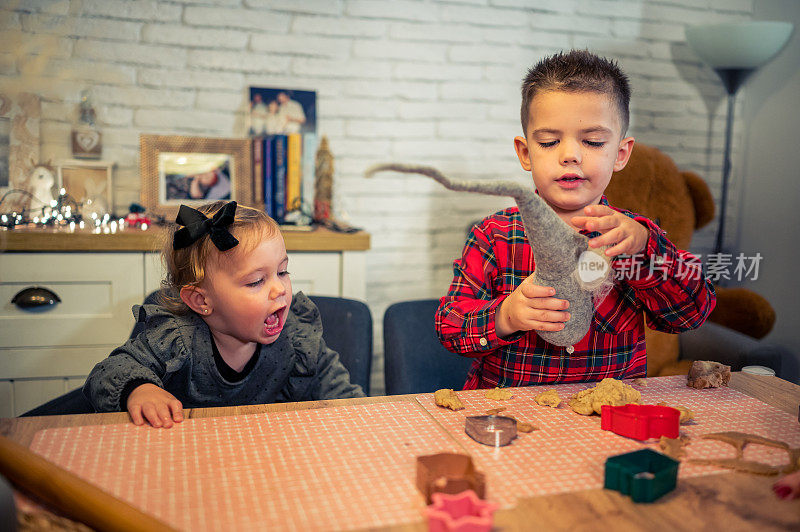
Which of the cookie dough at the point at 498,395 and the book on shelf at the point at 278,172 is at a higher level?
the book on shelf at the point at 278,172

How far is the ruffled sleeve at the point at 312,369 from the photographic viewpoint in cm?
131

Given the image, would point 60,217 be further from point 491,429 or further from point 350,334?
point 491,429

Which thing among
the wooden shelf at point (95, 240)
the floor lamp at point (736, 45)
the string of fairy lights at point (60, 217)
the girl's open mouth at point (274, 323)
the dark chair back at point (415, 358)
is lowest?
the dark chair back at point (415, 358)

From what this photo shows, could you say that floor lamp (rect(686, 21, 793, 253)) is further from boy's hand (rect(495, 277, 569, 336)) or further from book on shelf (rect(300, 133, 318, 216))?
boy's hand (rect(495, 277, 569, 336))

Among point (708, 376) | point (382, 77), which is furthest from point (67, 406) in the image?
point (382, 77)

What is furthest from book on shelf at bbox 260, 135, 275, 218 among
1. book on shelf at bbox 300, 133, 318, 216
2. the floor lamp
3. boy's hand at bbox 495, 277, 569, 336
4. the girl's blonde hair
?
the floor lamp

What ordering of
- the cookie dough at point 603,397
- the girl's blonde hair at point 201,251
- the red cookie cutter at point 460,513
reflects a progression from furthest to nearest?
the girl's blonde hair at point 201,251 < the cookie dough at point 603,397 < the red cookie cutter at point 460,513

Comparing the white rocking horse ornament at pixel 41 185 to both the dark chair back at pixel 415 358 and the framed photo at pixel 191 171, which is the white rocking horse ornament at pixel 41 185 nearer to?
the framed photo at pixel 191 171

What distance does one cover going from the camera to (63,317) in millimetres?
1831

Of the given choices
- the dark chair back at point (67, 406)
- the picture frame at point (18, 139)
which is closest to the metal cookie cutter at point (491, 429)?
the dark chair back at point (67, 406)

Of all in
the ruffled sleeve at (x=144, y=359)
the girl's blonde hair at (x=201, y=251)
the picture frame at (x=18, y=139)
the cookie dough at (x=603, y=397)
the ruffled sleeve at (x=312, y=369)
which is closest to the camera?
the cookie dough at (x=603, y=397)

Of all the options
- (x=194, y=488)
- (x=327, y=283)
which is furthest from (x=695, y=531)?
(x=327, y=283)

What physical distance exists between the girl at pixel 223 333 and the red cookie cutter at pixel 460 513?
0.58 meters

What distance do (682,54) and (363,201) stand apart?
1421 millimetres
